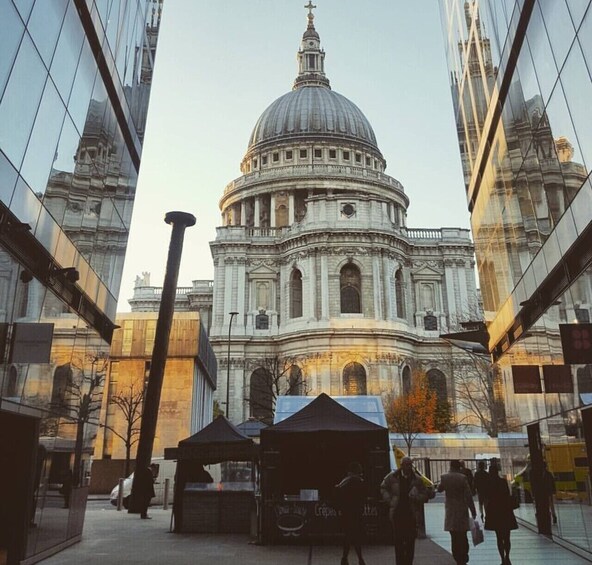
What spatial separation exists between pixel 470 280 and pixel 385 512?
5428 cm

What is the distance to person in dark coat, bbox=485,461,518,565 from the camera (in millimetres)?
10352

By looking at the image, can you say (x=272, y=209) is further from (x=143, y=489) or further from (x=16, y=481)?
(x=16, y=481)

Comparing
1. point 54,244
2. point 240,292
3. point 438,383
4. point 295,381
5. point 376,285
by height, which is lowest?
point 54,244

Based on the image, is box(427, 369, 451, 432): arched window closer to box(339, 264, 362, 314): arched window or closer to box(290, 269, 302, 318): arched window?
box(339, 264, 362, 314): arched window

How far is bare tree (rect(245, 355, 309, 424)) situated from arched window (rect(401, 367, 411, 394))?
30.8 feet

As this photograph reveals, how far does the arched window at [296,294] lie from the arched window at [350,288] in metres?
4.53

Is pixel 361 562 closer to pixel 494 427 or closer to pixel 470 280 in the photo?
pixel 494 427

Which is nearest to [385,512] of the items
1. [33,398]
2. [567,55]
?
[33,398]

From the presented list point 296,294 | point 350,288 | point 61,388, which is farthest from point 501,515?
point 296,294

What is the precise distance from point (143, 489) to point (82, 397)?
646cm

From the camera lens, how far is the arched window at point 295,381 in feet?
184

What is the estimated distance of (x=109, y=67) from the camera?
15812 millimetres

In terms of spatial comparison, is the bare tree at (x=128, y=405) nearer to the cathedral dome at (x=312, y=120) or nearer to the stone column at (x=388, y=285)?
the stone column at (x=388, y=285)

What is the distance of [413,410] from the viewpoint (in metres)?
52.3
